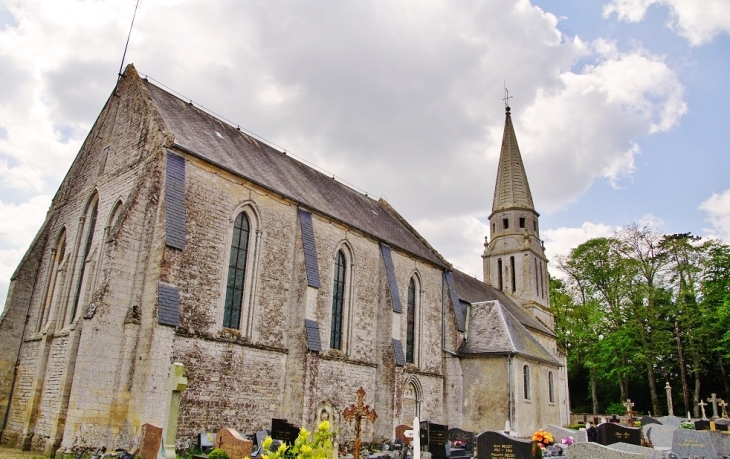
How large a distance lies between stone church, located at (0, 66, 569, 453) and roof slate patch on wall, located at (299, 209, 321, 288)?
8cm

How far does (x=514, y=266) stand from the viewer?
40812 millimetres

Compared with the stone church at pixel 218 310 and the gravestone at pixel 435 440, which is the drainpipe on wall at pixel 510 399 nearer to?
the stone church at pixel 218 310

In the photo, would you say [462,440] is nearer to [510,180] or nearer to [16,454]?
[16,454]

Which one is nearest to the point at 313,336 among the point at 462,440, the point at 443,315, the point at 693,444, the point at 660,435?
the point at 462,440

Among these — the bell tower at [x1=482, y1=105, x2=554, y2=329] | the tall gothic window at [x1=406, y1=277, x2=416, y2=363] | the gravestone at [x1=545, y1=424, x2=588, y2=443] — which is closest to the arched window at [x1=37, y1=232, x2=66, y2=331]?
the tall gothic window at [x1=406, y1=277, x2=416, y2=363]

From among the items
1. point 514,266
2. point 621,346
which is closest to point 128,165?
point 514,266

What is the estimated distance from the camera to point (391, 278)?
23.2 meters

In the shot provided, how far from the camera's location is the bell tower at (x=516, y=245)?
40031 mm

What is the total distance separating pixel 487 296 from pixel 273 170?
60.4 feet

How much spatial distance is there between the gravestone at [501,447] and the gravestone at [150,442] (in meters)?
7.01

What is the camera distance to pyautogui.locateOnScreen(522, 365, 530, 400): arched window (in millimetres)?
24438

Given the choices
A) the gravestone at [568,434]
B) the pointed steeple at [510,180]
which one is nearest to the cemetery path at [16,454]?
the gravestone at [568,434]

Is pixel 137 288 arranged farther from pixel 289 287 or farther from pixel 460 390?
pixel 460 390

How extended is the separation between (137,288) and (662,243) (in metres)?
35.5
